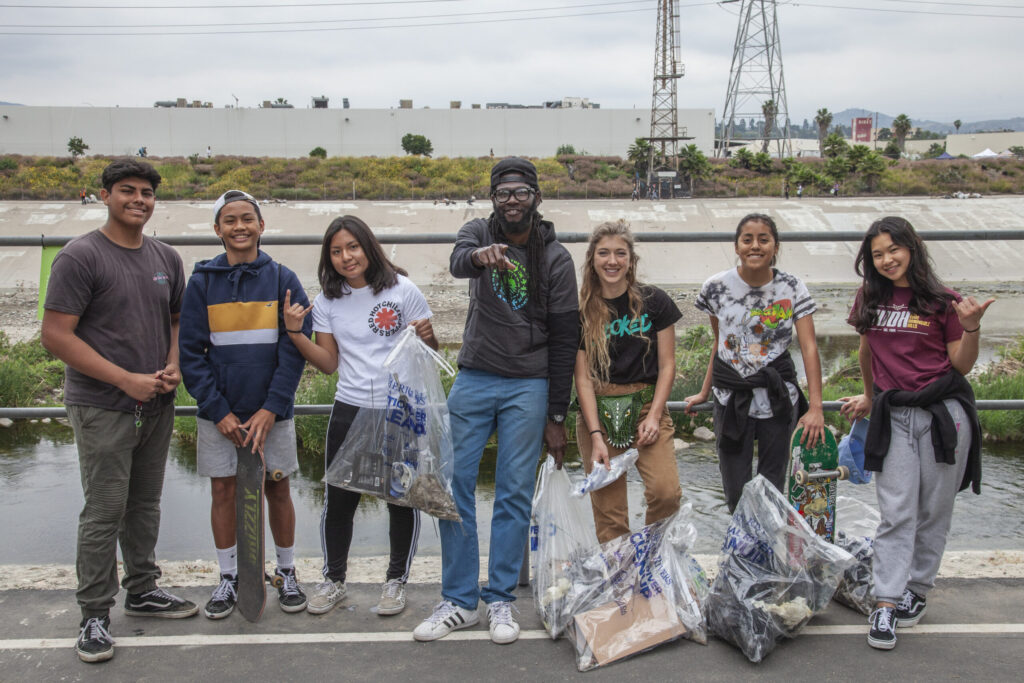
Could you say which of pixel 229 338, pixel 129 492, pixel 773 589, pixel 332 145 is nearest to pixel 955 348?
pixel 773 589

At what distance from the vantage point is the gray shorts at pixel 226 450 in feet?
10.8

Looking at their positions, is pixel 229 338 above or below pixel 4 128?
below

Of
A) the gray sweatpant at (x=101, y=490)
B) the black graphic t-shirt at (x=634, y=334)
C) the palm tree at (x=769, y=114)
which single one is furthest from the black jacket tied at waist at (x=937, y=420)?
the palm tree at (x=769, y=114)

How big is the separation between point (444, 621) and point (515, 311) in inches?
47.9

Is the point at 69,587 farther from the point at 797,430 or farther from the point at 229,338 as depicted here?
the point at 797,430

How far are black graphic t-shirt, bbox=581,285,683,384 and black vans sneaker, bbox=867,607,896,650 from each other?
121cm

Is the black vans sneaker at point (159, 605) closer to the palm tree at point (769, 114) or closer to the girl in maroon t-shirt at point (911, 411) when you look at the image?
the girl in maroon t-shirt at point (911, 411)

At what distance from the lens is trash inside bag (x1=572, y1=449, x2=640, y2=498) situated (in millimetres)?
3186

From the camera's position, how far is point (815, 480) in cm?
329

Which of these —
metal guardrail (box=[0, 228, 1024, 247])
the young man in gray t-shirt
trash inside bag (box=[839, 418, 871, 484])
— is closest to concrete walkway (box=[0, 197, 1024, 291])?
metal guardrail (box=[0, 228, 1024, 247])

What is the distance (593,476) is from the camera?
3.21m

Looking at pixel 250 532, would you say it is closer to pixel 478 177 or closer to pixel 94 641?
pixel 94 641

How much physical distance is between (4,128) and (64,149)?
4.64 m

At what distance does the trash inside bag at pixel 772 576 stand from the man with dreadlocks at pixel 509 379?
2.48ft
